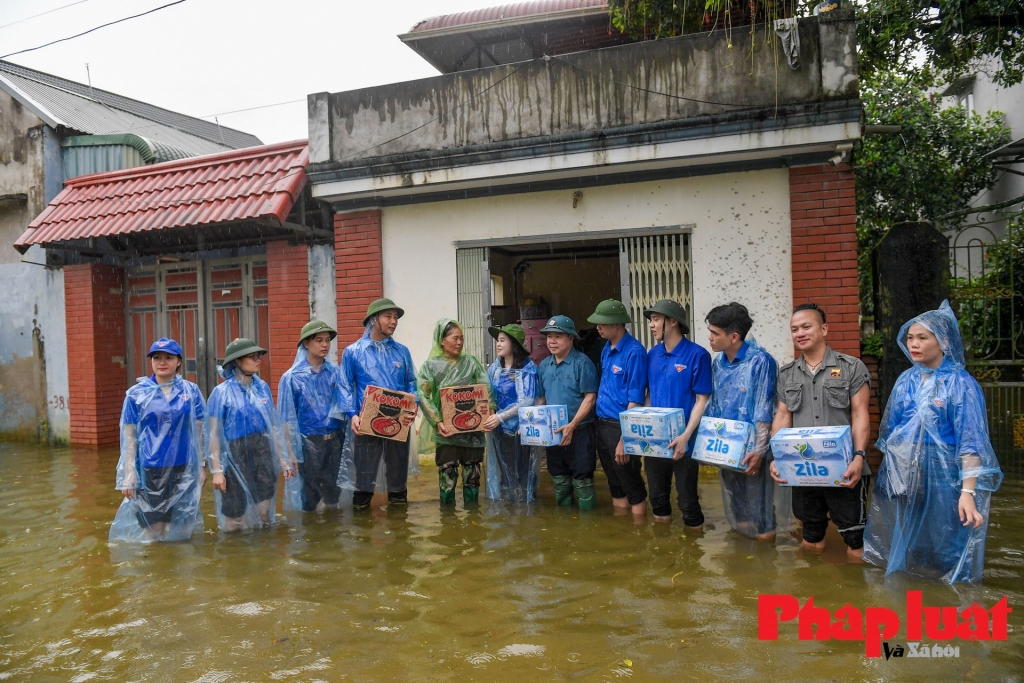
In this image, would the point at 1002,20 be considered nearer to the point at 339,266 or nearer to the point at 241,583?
the point at 339,266

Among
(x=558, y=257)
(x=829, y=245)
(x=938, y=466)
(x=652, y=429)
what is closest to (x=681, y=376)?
(x=652, y=429)

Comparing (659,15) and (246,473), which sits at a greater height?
(659,15)

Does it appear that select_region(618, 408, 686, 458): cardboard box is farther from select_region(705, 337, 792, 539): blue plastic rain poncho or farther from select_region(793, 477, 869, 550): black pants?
select_region(793, 477, 869, 550): black pants

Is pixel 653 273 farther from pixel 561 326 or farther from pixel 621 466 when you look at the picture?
pixel 621 466

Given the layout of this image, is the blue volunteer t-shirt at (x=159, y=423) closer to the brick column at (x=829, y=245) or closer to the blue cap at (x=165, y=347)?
the blue cap at (x=165, y=347)

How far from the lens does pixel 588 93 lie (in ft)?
22.1

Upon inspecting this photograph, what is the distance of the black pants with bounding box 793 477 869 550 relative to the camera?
13.6 ft

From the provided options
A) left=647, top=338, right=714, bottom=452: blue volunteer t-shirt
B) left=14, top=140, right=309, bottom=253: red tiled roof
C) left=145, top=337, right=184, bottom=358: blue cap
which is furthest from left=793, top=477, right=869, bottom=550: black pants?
left=14, top=140, right=309, bottom=253: red tiled roof

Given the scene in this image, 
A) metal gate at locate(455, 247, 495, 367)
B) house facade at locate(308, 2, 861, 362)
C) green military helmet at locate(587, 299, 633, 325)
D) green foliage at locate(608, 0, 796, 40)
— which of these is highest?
green foliage at locate(608, 0, 796, 40)

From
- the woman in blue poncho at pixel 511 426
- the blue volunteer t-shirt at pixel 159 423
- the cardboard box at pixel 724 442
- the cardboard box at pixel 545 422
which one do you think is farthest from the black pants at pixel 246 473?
the cardboard box at pixel 724 442

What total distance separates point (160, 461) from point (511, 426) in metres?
2.51

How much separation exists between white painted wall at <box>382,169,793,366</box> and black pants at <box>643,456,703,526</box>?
79.0 inches

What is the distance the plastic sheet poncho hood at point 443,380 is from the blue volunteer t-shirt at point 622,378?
94 cm

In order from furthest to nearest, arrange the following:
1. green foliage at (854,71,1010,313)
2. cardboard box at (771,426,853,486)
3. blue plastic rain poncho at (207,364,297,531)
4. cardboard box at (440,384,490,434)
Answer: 1. green foliage at (854,71,1010,313)
2. cardboard box at (440,384,490,434)
3. blue plastic rain poncho at (207,364,297,531)
4. cardboard box at (771,426,853,486)
